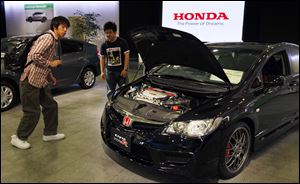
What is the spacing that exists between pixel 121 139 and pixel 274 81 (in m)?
1.33

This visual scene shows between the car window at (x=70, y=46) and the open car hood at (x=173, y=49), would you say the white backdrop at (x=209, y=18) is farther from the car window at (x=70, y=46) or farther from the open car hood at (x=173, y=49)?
the open car hood at (x=173, y=49)

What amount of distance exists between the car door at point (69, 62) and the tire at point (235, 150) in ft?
11.6

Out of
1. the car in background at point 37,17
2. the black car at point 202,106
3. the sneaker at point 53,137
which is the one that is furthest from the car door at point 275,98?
the car in background at point 37,17

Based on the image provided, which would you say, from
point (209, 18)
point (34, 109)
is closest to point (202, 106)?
point (34, 109)

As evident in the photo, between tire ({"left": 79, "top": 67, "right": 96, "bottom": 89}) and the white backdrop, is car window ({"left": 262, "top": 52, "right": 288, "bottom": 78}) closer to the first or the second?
tire ({"left": 79, "top": 67, "right": 96, "bottom": 89})

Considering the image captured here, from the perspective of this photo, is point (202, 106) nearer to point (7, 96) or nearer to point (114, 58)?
point (114, 58)

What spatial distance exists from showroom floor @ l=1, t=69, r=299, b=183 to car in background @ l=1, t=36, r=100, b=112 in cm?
68

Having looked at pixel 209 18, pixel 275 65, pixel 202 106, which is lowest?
pixel 202 106

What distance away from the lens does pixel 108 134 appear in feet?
8.59

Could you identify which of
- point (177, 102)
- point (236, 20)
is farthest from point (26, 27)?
point (177, 102)

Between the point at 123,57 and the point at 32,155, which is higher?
the point at 123,57

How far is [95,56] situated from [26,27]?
18.4 feet

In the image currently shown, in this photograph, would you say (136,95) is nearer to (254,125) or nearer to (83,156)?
(83,156)

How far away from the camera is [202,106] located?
7.70 feet
